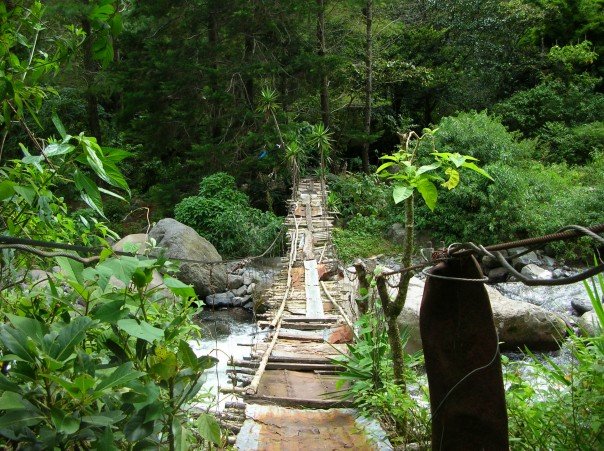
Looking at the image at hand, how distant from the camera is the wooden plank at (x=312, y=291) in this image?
18.3ft

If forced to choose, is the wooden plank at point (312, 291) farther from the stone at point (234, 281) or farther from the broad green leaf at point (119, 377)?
the broad green leaf at point (119, 377)

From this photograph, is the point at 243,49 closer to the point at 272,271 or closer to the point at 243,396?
the point at 272,271

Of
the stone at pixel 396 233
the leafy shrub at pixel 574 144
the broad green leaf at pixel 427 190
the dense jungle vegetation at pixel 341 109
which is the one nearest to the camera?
the broad green leaf at pixel 427 190

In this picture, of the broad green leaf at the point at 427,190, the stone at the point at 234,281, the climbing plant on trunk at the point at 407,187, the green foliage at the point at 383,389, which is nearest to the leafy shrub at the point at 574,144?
the stone at the point at 234,281

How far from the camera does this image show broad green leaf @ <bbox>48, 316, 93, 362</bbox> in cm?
103

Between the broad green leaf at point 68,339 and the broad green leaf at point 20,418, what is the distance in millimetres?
97

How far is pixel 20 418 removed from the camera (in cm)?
99

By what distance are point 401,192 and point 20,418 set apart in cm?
141

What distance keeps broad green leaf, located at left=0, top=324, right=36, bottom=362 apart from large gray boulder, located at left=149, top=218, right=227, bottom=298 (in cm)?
815

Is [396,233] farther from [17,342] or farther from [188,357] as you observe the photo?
[17,342]

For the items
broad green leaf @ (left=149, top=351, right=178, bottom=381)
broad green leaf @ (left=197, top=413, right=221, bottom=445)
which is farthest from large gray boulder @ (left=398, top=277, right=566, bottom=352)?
broad green leaf @ (left=149, top=351, right=178, bottom=381)

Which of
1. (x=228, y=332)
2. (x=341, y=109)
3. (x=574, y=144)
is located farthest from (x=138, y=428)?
(x=341, y=109)

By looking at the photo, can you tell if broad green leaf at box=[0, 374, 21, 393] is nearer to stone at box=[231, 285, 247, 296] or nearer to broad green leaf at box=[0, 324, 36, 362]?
broad green leaf at box=[0, 324, 36, 362]

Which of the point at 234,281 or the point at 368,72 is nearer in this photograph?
the point at 234,281
